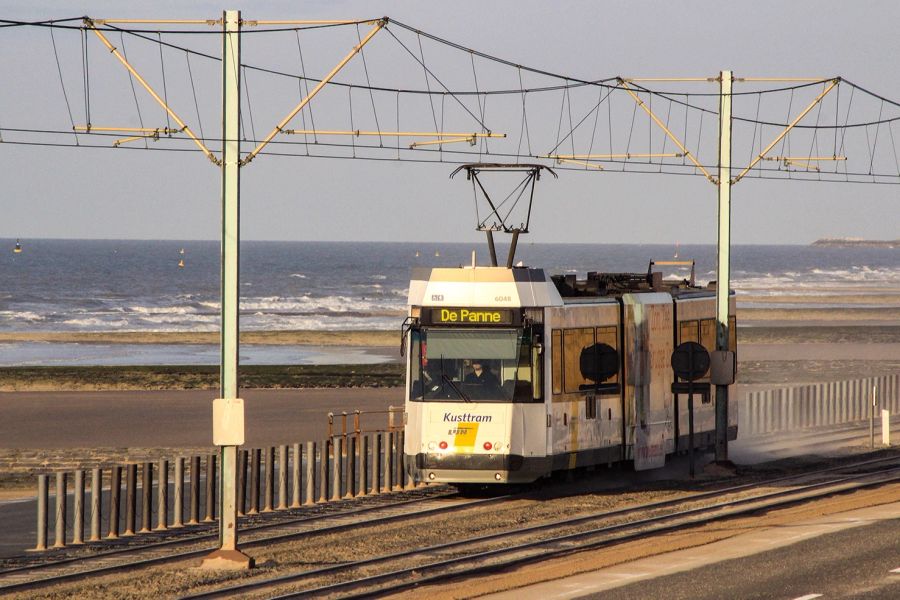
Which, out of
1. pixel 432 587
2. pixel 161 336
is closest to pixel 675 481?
pixel 432 587

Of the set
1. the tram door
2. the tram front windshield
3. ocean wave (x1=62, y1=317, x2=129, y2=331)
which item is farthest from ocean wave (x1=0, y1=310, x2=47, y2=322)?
the tram front windshield

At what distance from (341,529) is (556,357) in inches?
179

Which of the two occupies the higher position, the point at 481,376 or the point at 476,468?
the point at 481,376

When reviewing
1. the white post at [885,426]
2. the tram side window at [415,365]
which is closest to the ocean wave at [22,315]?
the white post at [885,426]

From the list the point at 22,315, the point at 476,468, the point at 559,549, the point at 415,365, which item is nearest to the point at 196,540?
the point at 476,468

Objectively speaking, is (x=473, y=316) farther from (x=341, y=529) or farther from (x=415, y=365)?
(x=341, y=529)

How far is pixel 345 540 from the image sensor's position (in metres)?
20.4

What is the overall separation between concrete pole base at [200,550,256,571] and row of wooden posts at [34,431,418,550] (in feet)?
11.9

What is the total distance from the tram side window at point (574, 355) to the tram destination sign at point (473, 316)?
4.10 ft

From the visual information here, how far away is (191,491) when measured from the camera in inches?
896

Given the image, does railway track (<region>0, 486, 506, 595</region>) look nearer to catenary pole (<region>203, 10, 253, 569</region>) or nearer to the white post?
catenary pole (<region>203, 10, 253, 569</region>)

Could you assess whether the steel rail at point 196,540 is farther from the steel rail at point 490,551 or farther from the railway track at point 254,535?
the steel rail at point 490,551

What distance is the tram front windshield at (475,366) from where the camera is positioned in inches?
889

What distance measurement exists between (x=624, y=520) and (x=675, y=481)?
5.35m
